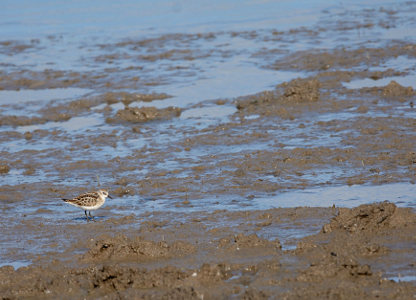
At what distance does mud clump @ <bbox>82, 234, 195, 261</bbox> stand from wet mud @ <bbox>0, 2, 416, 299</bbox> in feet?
0.05

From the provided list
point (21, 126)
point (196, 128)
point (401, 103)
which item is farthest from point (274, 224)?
point (21, 126)

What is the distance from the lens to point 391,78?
17.8 meters

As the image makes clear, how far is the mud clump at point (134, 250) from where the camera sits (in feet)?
29.9

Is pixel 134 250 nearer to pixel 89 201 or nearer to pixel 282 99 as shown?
pixel 89 201

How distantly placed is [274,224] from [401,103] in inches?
255

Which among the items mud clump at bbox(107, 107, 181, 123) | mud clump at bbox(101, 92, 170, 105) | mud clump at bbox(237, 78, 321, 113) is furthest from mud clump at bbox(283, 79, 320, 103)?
mud clump at bbox(101, 92, 170, 105)

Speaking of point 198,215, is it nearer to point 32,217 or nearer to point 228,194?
point 228,194

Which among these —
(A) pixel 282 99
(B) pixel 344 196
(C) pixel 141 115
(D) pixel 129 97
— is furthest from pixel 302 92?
(B) pixel 344 196

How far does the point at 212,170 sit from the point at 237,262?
4023 mm

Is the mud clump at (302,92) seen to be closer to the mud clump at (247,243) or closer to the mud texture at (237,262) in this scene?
the mud texture at (237,262)

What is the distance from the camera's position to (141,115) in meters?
16.1

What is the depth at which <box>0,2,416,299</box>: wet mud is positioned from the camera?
835cm

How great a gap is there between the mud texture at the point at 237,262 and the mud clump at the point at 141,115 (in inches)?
237

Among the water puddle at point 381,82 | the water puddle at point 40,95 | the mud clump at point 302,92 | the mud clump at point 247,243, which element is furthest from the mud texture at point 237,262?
the water puddle at point 40,95
